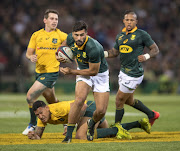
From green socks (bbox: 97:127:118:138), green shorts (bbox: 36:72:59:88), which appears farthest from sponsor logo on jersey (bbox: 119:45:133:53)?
green socks (bbox: 97:127:118:138)

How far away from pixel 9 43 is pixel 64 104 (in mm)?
16401

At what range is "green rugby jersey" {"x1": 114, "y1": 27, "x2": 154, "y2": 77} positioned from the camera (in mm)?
8398

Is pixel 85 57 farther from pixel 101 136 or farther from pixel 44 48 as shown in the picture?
pixel 44 48

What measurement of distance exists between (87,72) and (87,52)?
0.34 metres

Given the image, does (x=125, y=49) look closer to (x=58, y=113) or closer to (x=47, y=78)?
(x=47, y=78)

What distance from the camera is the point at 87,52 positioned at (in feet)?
22.3

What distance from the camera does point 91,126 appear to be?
285 inches

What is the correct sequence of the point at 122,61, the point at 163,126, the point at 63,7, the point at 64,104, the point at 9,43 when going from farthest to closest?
the point at 63,7, the point at 9,43, the point at 163,126, the point at 122,61, the point at 64,104

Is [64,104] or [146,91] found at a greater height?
[64,104]

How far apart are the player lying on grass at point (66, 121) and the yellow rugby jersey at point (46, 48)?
1579 millimetres

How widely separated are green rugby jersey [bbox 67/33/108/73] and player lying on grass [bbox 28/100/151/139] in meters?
0.82

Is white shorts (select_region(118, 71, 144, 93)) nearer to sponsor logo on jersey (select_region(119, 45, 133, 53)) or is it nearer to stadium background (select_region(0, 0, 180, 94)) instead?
sponsor logo on jersey (select_region(119, 45, 133, 53))

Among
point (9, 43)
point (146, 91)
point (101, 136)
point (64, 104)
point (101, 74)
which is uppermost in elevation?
point (101, 74)

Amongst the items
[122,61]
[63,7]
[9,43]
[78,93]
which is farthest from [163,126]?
[63,7]
